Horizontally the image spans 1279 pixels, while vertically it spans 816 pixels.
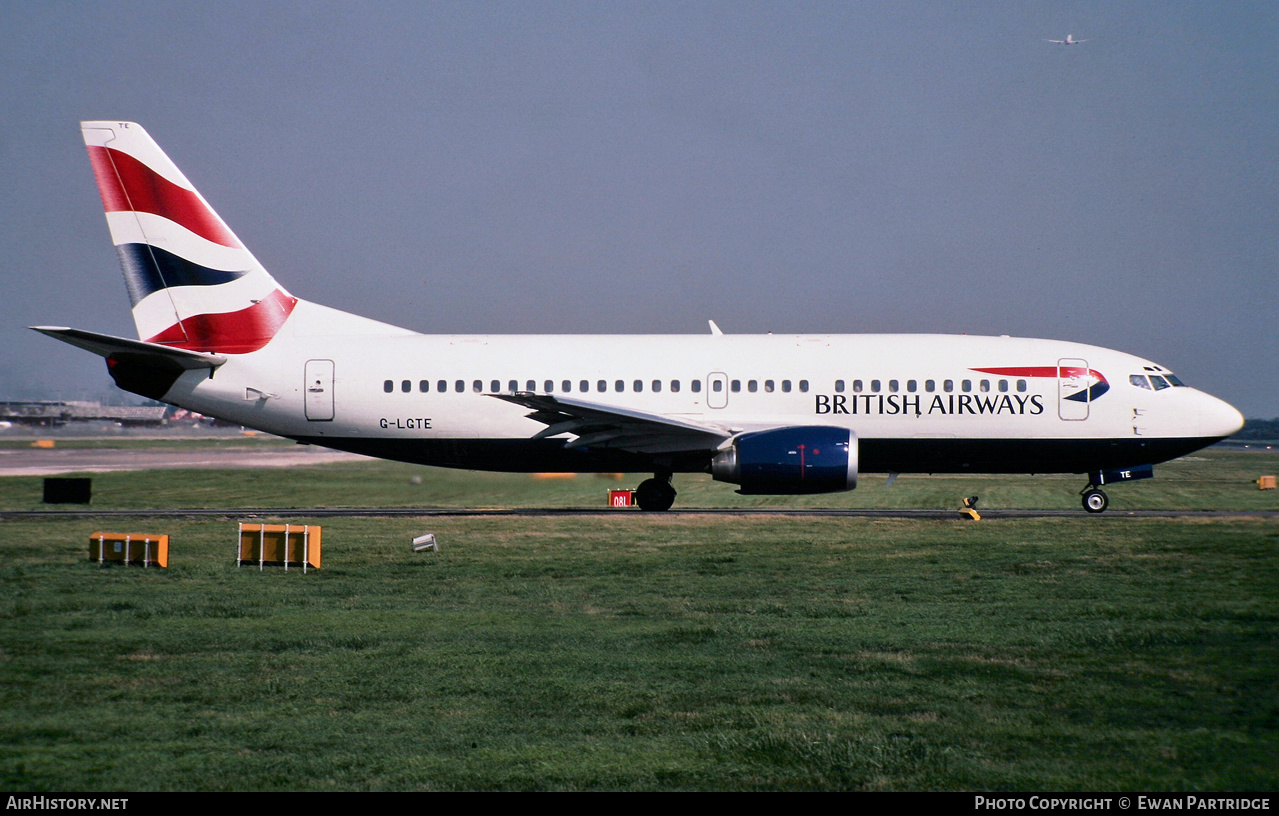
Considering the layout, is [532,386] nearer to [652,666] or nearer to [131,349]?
[131,349]

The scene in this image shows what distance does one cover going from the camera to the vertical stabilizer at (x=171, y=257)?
27.1m

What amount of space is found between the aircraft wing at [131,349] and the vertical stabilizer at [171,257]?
73cm

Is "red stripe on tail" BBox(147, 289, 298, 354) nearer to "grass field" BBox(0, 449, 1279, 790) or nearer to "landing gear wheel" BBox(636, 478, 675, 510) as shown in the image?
"grass field" BBox(0, 449, 1279, 790)

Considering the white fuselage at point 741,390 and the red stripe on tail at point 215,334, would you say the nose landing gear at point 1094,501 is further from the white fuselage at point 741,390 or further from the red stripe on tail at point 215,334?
the red stripe on tail at point 215,334

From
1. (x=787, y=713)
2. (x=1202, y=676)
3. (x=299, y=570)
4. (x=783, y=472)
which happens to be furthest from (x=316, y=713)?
(x=783, y=472)

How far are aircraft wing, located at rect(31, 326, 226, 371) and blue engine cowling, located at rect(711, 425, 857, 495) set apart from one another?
13.3 metres

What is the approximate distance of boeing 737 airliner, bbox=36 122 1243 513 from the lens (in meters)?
26.5

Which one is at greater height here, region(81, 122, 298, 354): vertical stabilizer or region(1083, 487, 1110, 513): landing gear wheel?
region(81, 122, 298, 354): vertical stabilizer

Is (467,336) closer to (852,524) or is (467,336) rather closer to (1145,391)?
(852,524)

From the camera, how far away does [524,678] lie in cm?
972

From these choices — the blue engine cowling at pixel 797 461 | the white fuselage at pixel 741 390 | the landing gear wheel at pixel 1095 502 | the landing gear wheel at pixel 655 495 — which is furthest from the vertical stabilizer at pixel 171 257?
the landing gear wheel at pixel 1095 502

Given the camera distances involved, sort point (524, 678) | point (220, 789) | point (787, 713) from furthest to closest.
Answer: point (524, 678), point (787, 713), point (220, 789)

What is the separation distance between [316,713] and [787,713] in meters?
3.70

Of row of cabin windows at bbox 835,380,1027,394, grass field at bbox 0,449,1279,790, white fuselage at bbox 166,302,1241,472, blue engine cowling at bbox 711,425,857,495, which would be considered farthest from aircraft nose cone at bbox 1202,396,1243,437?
blue engine cowling at bbox 711,425,857,495
